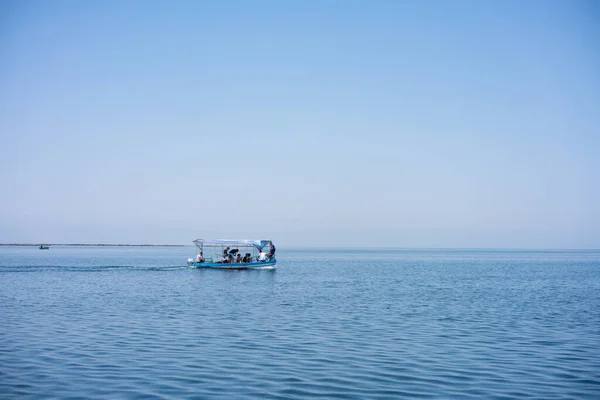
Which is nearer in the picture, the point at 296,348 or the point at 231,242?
the point at 296,348

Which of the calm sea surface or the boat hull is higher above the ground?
the boat hull

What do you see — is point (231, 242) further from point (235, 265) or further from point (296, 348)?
point (296, 348)

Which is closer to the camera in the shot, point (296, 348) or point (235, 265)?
point (296, 348)

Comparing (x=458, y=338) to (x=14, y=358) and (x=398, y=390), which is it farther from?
(x=14, y=358)

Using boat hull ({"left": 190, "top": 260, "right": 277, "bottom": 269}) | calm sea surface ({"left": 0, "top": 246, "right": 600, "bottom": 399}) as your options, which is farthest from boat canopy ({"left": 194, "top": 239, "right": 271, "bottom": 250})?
calm sea surface ({"left": 0, "top": 246, "right": 600, "bottom": 399})

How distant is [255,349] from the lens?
18.8m

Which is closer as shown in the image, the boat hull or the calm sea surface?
the calm sea surface

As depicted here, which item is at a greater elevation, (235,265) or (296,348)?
(235,265)

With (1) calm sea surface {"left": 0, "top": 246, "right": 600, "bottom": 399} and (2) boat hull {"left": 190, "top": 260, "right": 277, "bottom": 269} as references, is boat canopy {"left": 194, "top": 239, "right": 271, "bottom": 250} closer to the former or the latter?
(2) boat hull {"left": 190, "top": 260, "right": 277, "bottom": 269}

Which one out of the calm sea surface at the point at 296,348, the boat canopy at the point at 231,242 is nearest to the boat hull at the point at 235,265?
the boat canopy at the point at 231,242

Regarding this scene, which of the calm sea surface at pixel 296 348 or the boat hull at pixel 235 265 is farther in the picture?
the boat hull at pixel 235 265

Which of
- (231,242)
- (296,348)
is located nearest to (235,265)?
(231,242)

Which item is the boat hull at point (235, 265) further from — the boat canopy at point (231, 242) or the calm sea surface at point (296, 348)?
the calm sea surface at point (296, 348)

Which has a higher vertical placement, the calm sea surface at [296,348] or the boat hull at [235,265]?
the boat hull at [235,265]
